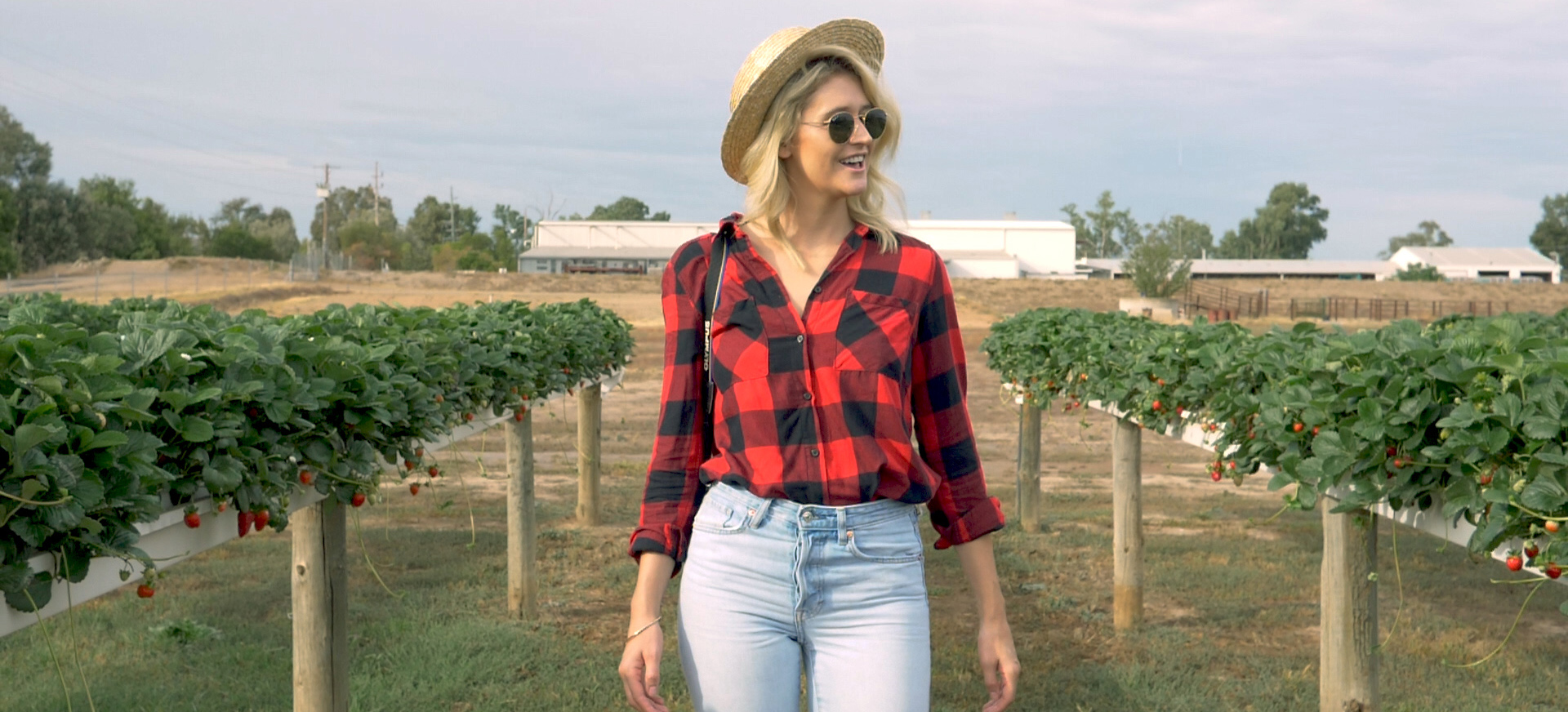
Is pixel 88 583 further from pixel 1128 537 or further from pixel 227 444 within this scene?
pixel 1128 537

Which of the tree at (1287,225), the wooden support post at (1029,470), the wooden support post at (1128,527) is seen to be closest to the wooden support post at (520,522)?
the wooden support post at (1128,527)

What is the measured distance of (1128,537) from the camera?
712 centimetres

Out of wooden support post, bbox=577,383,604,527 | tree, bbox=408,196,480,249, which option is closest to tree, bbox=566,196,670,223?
tree, bbox=408,196,480,249

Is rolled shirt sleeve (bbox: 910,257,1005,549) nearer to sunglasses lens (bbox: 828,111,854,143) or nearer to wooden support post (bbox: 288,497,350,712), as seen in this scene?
sunglasses lens (bbox: 828,111,854,143)

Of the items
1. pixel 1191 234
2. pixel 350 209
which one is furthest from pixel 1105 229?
pixel 350 209

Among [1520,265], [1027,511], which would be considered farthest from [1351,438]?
[1520,265]

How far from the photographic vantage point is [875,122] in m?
2.43

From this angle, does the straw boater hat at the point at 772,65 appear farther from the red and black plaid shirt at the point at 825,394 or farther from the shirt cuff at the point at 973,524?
the shirt cuff at the point at 973,524

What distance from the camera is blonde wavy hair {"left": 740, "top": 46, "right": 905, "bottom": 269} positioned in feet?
8.06

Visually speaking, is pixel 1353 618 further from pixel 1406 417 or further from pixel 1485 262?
pixel 1485 262

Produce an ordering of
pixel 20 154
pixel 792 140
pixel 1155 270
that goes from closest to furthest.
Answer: pixel 792 140, pixel 1155 270, pixel 20 154

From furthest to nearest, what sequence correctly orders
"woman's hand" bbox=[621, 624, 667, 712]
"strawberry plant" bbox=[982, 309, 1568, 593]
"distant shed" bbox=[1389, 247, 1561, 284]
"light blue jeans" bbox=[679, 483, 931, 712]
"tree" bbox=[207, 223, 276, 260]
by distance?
"distant shed" bbox=[1389, 247, 1561, 284] → "tree" bbox=[207, 223, 276, 260] → "strawberry plant" bbox=[982, 309, 1568, 593] → "woman's hand" bbox=[621, 624, 667, 712] → "light blue jeans" bbox=[679, 483, 931, 712]

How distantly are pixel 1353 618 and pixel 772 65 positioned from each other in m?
3.02

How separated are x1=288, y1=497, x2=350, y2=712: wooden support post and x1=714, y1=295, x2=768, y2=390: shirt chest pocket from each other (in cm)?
229
